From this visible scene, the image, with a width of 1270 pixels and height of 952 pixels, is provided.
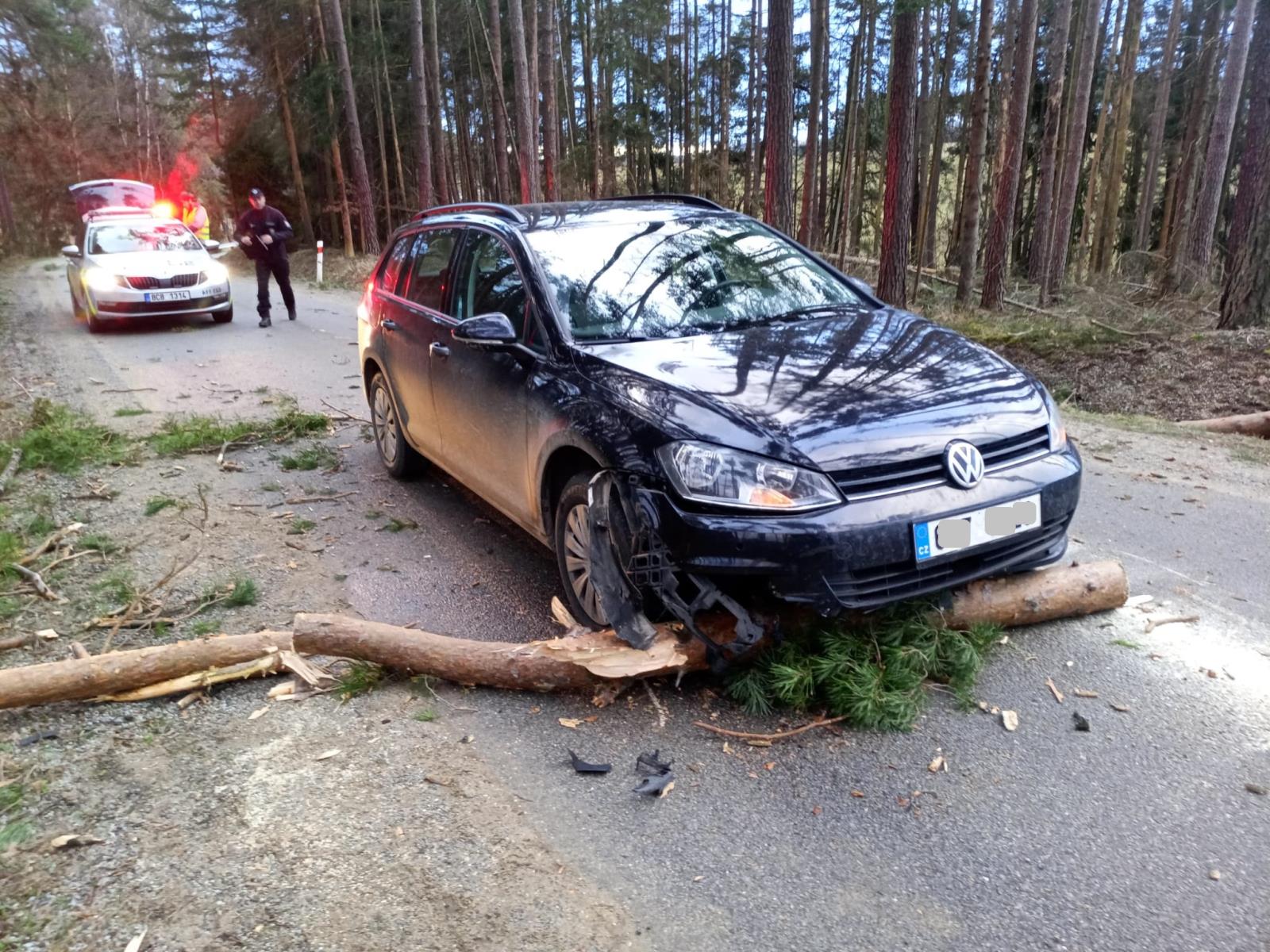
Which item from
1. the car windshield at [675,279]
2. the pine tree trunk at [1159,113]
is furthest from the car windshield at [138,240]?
the pine tree trunk at [1159,113]

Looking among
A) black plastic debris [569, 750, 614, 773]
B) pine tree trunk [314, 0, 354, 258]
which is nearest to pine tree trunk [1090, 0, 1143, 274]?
pine tree trunk [314, 0, 354, 258]

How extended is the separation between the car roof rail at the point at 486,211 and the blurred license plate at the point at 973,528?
2827 mm

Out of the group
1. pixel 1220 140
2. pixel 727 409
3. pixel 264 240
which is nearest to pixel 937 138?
pixel 1220 140

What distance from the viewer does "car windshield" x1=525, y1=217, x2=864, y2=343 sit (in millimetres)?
4293

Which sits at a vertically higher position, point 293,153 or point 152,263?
point 293,153

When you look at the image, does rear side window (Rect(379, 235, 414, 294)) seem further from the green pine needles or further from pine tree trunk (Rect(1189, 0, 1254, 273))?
pine tree trunk (Rect(1189, 0, 1254, 273))

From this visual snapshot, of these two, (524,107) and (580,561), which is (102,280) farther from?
(580,561)

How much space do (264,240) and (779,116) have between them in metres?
7.97

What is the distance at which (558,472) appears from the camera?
4.05m

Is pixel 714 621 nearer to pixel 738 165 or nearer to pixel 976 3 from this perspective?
pixel 976 3

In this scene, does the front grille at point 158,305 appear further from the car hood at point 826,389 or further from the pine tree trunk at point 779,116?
the car hood at point 826,389

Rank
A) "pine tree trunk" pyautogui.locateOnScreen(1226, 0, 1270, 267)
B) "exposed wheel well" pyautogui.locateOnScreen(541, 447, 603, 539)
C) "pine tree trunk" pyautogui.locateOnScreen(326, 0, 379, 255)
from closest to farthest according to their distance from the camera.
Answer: "exposed wheel well" pyautogui.locateOnScreen(541, 447, 603, 539) → "pine tree trunk" pyautogui.locateOnScreen(1226, 0, 1270, 267) → "pine tree trunk" pyautogui.locateOnScreen(326, 0, 379, 255)

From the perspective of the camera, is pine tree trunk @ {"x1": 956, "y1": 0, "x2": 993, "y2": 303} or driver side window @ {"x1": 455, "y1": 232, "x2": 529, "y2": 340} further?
pine tree trunk @ {"x1": 956, "y1": 0, "x2": 993, "y2": 303}

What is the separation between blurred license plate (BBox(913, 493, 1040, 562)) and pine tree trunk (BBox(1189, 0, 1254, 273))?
13361mm
